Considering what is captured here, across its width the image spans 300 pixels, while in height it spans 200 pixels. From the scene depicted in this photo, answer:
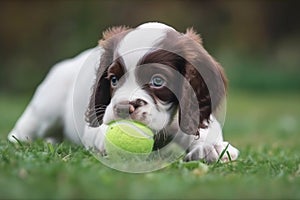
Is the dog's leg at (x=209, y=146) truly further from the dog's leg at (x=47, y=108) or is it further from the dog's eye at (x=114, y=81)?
the dog's leg at (x=47, y=108)

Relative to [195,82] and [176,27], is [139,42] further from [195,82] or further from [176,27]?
[176,27]

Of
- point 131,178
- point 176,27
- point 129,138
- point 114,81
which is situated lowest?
point 131,178

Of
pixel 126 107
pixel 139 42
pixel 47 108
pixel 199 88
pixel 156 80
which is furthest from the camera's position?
pixel 47 108

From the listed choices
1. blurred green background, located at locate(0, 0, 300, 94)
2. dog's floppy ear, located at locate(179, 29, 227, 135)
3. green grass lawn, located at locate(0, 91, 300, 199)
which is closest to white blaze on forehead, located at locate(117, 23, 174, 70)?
dog's floppy ear, located at locate(179, 29, 227, 135)

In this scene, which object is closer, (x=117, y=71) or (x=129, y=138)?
(x=129, y=138)

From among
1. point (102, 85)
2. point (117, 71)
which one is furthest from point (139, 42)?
point (102, 85)

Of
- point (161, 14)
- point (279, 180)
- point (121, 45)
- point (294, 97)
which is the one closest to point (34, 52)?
point (161, 14)

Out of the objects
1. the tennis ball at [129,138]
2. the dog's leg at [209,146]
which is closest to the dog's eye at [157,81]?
the tennis ball at [129,138]

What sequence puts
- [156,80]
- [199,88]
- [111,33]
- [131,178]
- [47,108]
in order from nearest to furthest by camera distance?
[131,178], [156,80], [199,88], [111,33], [47,108]
